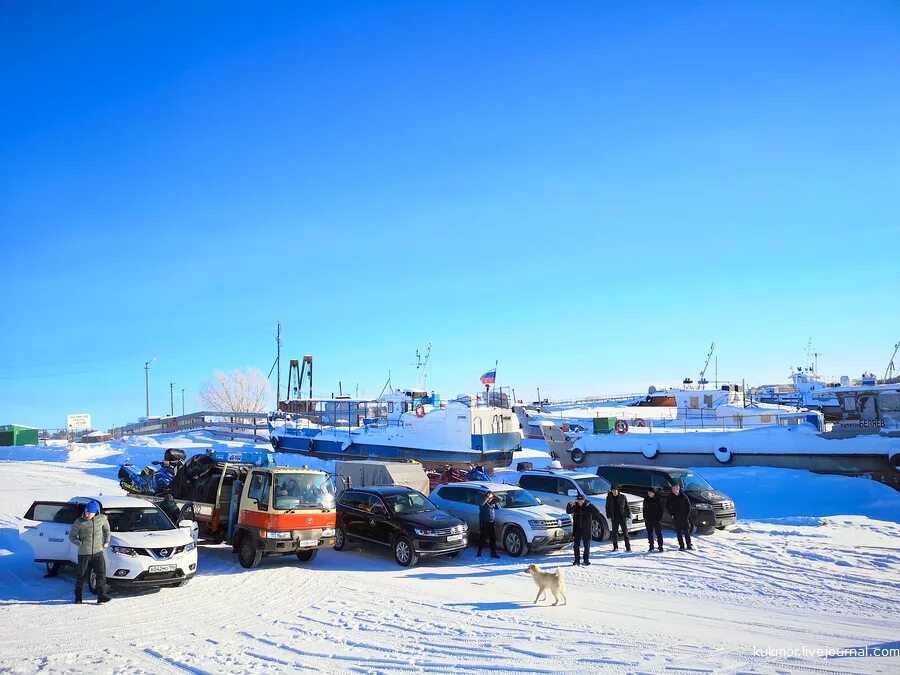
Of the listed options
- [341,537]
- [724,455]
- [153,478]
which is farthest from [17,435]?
[724,455]

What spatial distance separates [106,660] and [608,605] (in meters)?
6.45

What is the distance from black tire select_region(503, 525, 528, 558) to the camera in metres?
14.0

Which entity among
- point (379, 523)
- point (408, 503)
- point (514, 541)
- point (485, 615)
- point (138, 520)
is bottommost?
point (514, 541)

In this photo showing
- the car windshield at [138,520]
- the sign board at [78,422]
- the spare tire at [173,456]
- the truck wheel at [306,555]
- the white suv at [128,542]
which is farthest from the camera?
the sign board at [78,422]

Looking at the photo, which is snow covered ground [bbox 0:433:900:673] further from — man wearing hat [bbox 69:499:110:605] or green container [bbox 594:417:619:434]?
green container [bbox 594:417:619:434]

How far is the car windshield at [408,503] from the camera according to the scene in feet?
46.6

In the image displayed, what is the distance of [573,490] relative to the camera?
56.5 ft

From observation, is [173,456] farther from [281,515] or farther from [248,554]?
[281,515]

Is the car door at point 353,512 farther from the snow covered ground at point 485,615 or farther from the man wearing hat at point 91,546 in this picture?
the man wearing hat at point 91,546

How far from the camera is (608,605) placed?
9758 millimetres

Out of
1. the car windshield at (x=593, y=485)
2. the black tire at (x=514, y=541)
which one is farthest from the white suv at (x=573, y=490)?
the black tire at (x=514, y=541)

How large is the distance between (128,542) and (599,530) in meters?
9.93

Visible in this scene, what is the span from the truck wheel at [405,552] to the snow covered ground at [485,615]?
0.37 meters

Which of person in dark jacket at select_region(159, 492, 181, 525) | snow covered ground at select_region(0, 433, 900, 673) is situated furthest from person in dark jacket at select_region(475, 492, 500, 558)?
person in dark jacket at select_region(159, 492, 181, 525)
